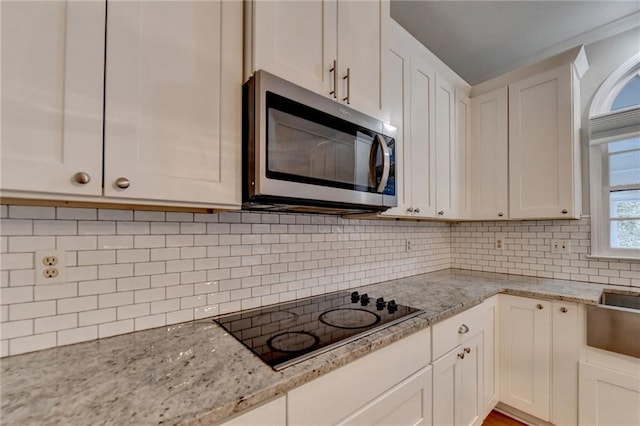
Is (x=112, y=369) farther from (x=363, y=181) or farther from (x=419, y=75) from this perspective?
(x=419, y=75)

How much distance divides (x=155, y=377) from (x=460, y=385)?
1.46 m

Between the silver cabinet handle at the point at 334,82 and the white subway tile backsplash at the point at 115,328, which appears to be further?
the silver cabinet handle at the point at 334,82

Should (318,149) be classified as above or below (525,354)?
above

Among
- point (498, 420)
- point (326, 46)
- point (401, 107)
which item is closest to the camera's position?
point (326, 46)

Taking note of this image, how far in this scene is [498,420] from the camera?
1955 mm

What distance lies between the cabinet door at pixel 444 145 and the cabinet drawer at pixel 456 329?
68 centimetres

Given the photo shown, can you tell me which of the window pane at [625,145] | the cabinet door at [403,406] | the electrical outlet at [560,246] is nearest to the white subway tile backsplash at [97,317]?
the cabinet door at [403,406]

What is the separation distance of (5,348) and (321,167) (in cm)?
A: 113

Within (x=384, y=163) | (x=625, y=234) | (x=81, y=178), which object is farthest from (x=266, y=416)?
(x=625, y=234)

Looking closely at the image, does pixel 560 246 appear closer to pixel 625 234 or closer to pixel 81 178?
pixel 625 234

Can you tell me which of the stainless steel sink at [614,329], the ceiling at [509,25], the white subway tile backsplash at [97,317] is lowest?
the stainless steel sink at [614,329]

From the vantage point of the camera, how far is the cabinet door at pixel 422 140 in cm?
189

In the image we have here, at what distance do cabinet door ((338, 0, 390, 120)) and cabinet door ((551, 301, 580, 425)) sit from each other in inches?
60.4

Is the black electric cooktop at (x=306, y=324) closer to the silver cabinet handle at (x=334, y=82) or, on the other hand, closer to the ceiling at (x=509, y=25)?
the silver cabinet handle at (x=334, y=82)
